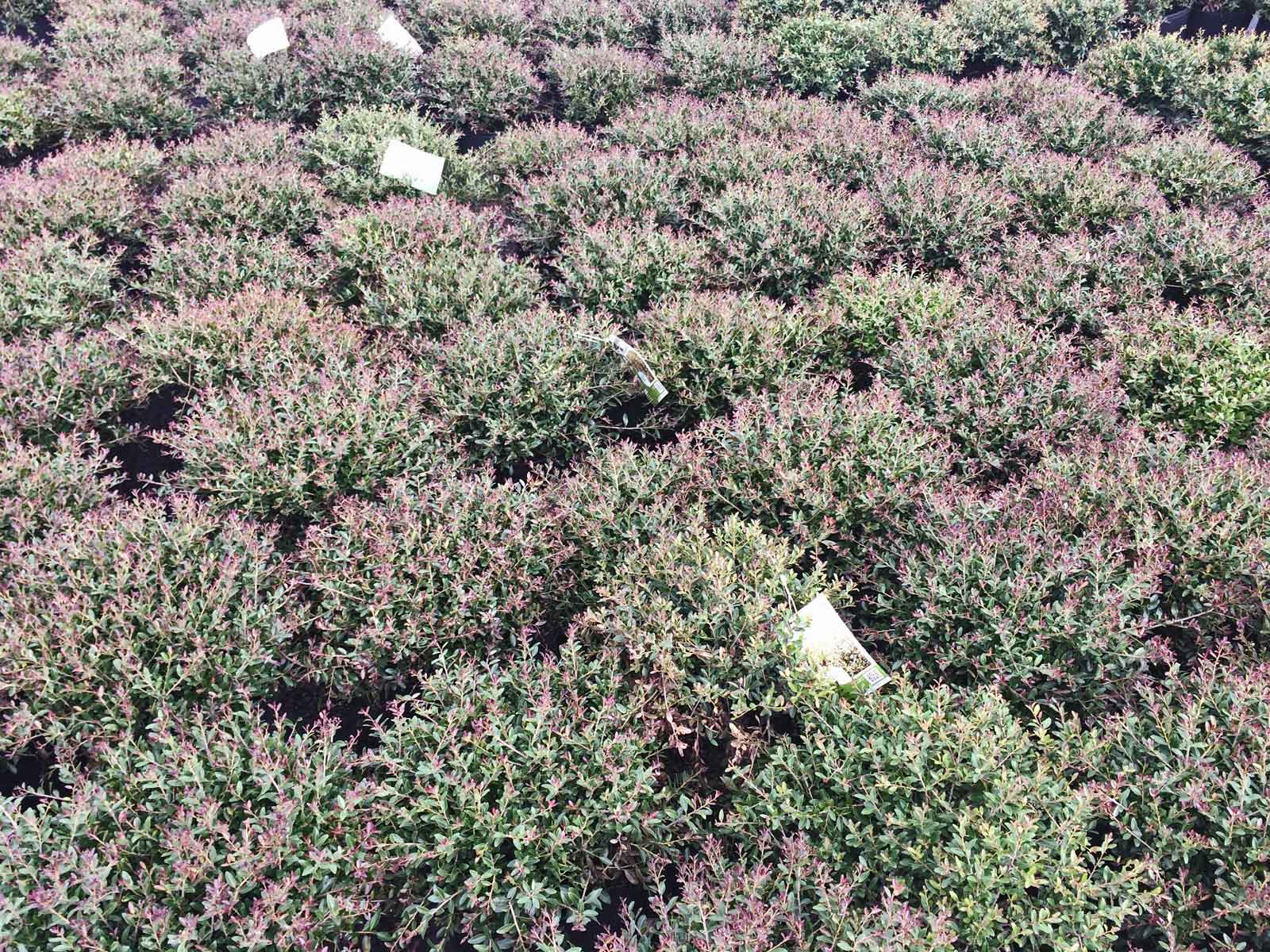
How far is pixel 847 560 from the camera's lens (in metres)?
3.47

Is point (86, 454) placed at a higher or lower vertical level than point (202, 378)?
lower

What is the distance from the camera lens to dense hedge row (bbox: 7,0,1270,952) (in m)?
2.33

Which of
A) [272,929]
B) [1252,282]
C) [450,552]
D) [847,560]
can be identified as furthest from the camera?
[1252,282]

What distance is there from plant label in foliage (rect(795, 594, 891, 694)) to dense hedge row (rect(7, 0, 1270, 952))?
0.29 feet

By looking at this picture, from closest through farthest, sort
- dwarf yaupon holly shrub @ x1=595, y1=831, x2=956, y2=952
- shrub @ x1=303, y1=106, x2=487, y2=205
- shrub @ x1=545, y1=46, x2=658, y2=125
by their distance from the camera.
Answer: dwarf yaupon holly shrub @ x1=595, y1=831, x2=956, y2=952, shrub @ x1=303, y1=106, x2=487, y2=205, shrub @ x1=545, y1=46, x2=658, y2=125

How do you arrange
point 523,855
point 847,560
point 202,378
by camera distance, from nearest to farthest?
point 523,855, point 847,560, point 202,378

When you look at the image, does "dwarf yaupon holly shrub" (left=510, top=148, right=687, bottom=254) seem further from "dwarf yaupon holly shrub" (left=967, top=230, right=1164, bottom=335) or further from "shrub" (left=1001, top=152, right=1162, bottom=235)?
"shrub" (left=1001, top=152, right=1162, bottom=235)

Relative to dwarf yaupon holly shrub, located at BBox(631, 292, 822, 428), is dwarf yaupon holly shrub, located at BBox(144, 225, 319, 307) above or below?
above

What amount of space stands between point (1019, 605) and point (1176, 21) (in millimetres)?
10137

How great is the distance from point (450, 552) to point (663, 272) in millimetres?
2526

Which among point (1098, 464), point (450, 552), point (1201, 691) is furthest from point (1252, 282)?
point (450, 552)

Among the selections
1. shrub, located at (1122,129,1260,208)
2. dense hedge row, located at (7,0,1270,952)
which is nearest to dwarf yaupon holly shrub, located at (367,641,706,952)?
dense hedge row, located at (7,0,1270,952)

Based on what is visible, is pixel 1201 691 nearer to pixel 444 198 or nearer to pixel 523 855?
pixel 523 855

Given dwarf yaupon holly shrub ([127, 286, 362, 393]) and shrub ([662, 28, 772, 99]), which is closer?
dwarf yaupon holly shrub ([127, 286, 362, 393])
